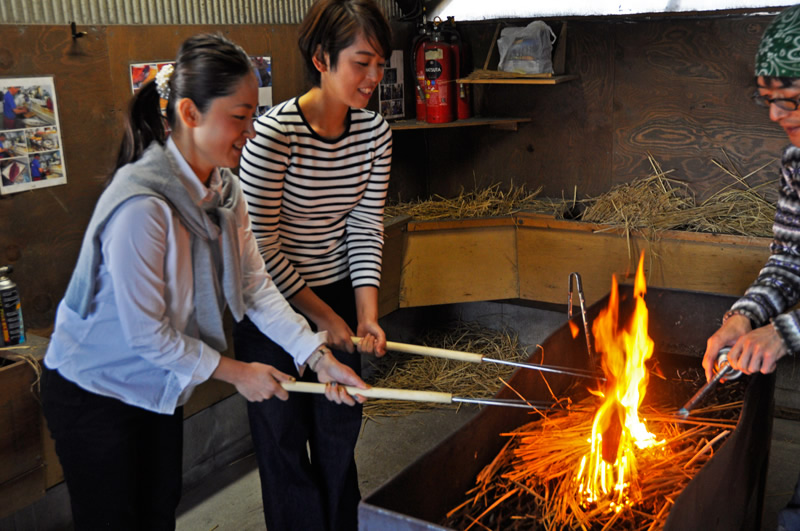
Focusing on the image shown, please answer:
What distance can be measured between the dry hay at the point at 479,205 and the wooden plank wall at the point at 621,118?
0.43ft

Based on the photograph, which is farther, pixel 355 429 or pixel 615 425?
pixel 355 429

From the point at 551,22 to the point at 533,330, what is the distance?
1.98 m

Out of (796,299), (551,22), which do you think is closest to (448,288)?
(551,22)

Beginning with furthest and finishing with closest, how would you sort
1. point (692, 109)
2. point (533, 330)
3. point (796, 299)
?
point (533, 330), point (692, 109), point (796, 299)

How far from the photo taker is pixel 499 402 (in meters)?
2.08

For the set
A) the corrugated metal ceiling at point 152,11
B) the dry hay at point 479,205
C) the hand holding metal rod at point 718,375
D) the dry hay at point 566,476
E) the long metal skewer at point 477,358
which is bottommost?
the dry hay at point 566,476

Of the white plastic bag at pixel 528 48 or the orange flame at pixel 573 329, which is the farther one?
the white plastic bag at pixel 528 48

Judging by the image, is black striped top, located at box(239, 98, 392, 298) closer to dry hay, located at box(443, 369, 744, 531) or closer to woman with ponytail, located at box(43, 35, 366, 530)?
woman with ponytail, located at box(43, 35, 366, 530)

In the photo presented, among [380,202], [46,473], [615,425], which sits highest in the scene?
[380,202]

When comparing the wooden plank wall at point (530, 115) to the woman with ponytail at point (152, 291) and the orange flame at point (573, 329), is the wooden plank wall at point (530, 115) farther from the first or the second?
the orange flame at point (573, 329)

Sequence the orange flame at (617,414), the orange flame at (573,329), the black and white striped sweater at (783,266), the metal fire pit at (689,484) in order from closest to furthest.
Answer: the metal fire pit at (689,484) < the orange flame at (617,414) < the black and white striped sweater at (783,266) < the orange flame at (573,329)

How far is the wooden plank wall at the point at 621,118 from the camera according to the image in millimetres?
4332

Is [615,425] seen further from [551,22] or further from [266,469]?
[551,22]

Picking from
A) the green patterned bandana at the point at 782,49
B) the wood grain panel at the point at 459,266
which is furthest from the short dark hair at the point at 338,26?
the wood grain panel at the point at 459,266
